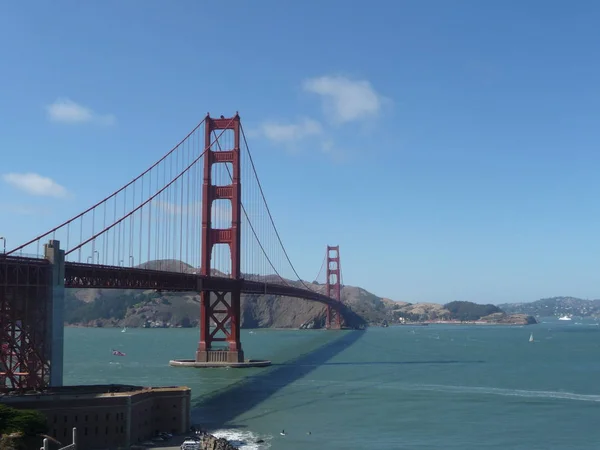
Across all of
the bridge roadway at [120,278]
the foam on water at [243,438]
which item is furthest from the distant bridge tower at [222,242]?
the foam on water at [243,438]

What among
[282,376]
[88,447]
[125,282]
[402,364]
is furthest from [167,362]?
[88,447]

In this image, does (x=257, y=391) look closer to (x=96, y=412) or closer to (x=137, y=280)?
(x=137, y=280)

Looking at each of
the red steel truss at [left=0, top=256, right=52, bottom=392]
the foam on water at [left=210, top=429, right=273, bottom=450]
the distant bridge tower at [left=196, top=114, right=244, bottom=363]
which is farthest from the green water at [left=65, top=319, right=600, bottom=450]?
the red steel truss at [left=0, top=256, right=52, bottom=392]

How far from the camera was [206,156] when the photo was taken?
241ft

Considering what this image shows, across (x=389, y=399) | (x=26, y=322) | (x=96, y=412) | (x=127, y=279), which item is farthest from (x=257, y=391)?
(x=96, y=412)

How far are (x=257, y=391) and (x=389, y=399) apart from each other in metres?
9.41

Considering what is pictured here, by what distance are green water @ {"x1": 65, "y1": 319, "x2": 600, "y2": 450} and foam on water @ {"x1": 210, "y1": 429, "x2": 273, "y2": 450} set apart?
6 centimetres

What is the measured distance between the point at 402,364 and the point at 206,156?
29722mm

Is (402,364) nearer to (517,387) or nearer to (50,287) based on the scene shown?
(517,387)

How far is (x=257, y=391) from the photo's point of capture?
51.5 metres

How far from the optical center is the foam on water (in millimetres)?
32459

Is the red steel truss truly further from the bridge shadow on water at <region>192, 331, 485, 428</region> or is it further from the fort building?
the bridge shadow on water at <region>192, 331, 485, 428</region>

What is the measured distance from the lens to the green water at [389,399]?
35.8m

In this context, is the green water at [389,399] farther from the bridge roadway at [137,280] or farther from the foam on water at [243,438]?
the bridge roadway at [137,280]
